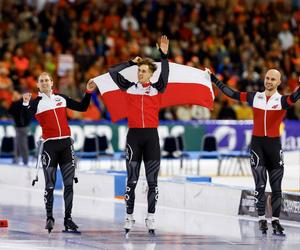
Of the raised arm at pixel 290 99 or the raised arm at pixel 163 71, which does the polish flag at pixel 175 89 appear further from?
the raised arm at pixel 290 99

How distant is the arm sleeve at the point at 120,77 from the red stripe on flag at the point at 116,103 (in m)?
0.92

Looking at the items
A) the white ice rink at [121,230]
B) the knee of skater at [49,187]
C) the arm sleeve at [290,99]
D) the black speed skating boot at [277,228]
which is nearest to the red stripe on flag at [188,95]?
the white ice rink at [121,230]

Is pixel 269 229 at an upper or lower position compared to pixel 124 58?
lower

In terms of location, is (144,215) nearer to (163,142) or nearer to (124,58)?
(163,142)

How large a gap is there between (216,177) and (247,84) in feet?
30.4

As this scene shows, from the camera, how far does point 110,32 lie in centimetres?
3522

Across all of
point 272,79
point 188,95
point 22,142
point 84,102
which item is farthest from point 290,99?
point 22,142

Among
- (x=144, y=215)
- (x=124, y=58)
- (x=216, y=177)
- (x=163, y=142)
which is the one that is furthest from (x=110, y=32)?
(x=144, y=215)

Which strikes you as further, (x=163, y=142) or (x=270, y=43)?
(x=270, y=43)

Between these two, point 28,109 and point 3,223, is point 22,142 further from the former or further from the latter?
point 28,109

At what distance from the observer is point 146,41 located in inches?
1374

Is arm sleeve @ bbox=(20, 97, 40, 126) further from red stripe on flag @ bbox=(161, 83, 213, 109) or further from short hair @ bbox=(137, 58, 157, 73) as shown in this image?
red stripe on flag @ bbox=(161, 83, 213, 109)

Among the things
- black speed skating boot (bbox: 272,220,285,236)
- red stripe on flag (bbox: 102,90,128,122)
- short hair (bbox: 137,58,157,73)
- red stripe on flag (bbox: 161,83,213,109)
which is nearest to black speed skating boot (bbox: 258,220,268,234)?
black speed skating boot (bbox: 272,220,285,236)

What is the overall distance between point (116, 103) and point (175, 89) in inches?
51.2
